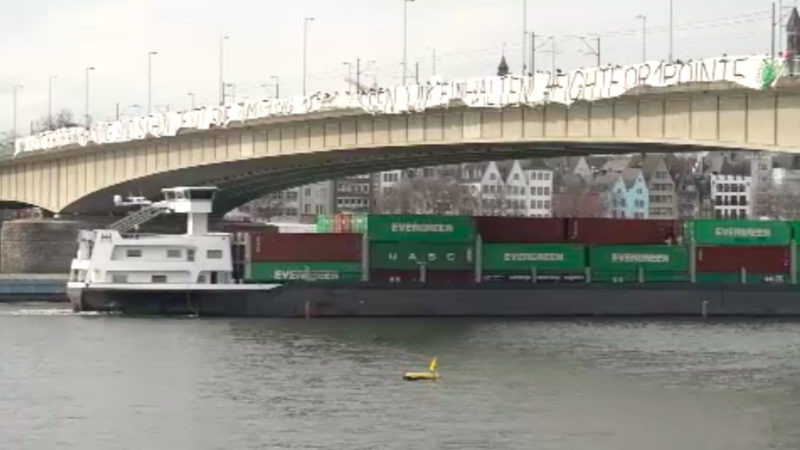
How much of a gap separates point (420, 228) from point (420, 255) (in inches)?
52.1

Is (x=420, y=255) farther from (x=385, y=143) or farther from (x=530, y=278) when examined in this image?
(x=385, y=143)

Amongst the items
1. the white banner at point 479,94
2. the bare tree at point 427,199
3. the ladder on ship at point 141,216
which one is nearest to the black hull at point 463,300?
the ladder on ship at point 141,216

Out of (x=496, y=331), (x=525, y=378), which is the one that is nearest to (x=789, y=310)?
(x=496, y=331)

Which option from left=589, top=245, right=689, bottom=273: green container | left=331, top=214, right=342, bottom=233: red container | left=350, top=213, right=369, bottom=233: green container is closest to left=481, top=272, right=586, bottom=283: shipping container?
left=589, top=245, right=689, bottom=273: green container

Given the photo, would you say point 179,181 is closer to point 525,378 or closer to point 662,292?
point 662,292

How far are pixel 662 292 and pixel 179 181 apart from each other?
1005 inches

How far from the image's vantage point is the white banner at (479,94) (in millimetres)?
41094

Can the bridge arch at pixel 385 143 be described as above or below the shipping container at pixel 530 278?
above

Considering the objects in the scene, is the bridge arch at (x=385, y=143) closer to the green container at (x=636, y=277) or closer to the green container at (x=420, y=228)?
the green container at (x=420, y=228)

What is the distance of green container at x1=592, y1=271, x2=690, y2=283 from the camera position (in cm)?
6606

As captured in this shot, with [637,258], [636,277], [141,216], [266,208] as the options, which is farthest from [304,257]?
[266,208]

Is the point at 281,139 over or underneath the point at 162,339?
over

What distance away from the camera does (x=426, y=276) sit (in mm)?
64375

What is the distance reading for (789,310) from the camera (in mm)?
66812
